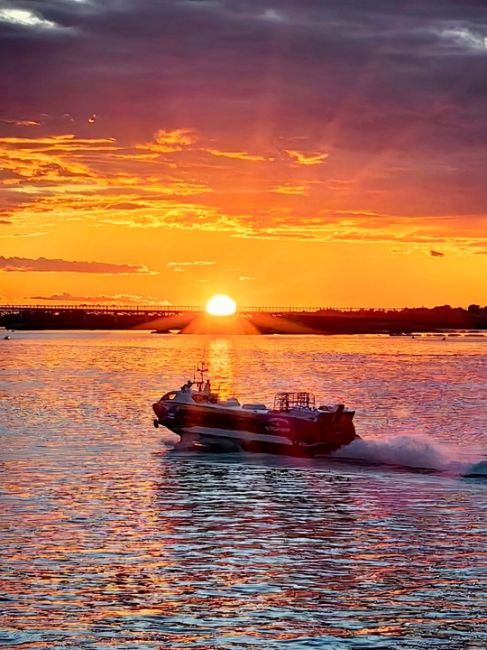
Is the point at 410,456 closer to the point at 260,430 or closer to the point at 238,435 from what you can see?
the point at 260,430

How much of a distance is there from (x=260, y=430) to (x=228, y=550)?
2693 cm

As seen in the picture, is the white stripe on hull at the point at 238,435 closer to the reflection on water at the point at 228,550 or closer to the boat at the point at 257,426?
the boat at the point at 257,426

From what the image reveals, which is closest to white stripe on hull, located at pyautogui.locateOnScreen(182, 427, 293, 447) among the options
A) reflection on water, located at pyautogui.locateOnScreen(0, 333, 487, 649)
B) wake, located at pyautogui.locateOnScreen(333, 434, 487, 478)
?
reflection on water, located at pyautogui.locateOnScreen(0, 333, 487, 649)

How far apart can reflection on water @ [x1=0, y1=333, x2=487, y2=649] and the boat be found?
160cm

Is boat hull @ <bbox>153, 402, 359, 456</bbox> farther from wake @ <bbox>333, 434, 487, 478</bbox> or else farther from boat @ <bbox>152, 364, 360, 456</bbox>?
wake @ <bbox>333, 434, 487, 478</bbox>

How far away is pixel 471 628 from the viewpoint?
25547mm

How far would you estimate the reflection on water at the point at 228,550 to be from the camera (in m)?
25.6

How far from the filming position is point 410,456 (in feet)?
183

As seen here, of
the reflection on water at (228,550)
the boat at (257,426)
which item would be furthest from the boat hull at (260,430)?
the reflection on water at (228,550)

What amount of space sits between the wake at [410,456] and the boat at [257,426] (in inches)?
47.1

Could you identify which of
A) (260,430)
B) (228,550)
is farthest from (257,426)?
(228,550)

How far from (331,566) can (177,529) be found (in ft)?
22.7

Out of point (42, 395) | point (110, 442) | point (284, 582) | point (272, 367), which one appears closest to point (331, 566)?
point (284, 582)

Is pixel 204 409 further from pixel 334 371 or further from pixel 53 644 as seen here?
pixel 334 371
